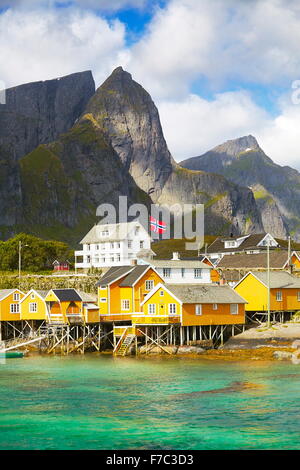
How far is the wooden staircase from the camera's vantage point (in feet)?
221

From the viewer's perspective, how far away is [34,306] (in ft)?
258

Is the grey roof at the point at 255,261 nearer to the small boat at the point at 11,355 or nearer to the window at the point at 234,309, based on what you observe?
the window at the point at 234,309

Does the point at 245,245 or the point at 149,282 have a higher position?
the point at 245,245

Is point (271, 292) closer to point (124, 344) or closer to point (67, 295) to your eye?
point (124, 344)

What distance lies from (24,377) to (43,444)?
2172cm

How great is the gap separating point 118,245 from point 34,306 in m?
43.2

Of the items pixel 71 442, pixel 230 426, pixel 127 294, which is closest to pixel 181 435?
pixel 230 426

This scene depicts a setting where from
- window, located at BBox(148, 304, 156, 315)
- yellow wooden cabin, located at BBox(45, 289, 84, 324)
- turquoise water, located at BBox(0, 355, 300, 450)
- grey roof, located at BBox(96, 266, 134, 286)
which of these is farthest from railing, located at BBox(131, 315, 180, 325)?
turquoise water, located at BBox(0, 355, 300, 450)

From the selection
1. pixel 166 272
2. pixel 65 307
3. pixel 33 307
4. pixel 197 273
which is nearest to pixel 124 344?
pixel 65 307

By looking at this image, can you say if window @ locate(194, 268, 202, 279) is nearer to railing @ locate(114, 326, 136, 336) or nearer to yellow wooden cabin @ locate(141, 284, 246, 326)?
yellow wooden cabin @ locate(141, 284, 246, 326)

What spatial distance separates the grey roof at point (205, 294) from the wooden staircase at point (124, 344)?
237 inches

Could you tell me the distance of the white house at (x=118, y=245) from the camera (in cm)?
11806

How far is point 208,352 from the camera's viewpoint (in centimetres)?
6531

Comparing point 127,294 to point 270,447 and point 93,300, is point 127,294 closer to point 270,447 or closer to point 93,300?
point 93,300
